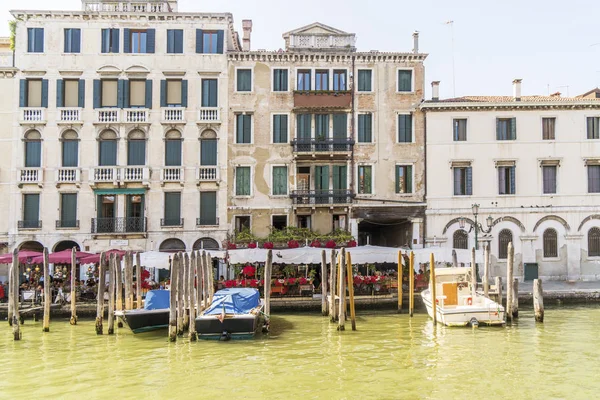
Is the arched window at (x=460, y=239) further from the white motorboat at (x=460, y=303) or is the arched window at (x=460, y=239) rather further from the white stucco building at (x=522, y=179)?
the white motorboat at (x=460, y=303)

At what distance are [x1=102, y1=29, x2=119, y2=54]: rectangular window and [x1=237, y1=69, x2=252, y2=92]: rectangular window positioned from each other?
6.13 metres

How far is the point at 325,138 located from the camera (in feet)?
102

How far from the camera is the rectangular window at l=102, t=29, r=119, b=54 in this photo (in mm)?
31141

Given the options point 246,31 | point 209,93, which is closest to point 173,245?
point 209,93

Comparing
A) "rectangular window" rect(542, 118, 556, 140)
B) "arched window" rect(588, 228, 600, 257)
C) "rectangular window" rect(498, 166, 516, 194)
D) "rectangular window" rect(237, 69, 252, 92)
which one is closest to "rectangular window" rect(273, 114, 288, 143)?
"rectangular window" rect(237, 69, 252, 92)

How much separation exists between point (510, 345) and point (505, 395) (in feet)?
16.7

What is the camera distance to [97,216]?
30.4 metres

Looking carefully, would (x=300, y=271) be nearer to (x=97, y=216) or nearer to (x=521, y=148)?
(x=97, y=216)

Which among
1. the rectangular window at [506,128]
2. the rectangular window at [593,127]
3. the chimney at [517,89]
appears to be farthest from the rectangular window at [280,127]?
the rectangular window at [593,127]

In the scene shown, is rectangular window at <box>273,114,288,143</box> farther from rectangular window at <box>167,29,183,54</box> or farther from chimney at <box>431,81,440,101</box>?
chimney at <box>431,81,440,101</box>

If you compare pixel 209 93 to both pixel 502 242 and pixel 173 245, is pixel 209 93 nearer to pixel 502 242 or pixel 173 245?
pixel 173 245

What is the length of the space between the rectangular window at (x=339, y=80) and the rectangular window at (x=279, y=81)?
2443 millimetres

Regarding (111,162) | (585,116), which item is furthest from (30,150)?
(585,116)

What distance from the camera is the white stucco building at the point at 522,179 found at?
3083cm
